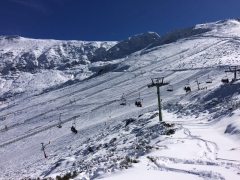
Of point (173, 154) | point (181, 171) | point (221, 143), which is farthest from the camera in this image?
point (221, 143)

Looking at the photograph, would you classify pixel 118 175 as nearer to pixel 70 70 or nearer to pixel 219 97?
pixel 219 97

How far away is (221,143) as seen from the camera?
1017 cm

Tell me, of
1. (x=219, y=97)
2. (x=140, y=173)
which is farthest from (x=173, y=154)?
(x=219, y=97)

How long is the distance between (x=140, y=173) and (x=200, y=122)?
31.4ft

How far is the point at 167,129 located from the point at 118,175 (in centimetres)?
790

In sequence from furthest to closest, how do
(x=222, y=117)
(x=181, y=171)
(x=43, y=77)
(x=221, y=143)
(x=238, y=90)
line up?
(x=43, y=77) < (x=238, y=90) < (x=222, y=117) < (x=221, y=143) < (x=181, y=171)

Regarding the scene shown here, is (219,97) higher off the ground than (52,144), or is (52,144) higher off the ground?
(219,97)

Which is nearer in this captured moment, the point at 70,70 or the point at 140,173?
the point at 140,173

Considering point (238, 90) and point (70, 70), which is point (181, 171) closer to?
point (238, 90)

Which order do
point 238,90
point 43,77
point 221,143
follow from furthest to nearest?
1. point 43,77
2. point 238,90
3. point 221,143

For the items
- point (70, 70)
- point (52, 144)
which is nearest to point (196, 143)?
point (52, 144)

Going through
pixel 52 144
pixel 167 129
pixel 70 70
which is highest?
pixel 70 70

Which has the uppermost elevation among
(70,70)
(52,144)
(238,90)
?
(70,70)

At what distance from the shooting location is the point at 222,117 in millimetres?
14664
